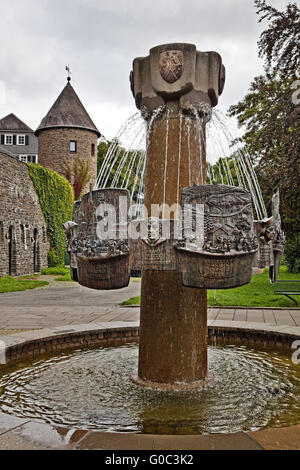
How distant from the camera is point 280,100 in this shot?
43.3ft

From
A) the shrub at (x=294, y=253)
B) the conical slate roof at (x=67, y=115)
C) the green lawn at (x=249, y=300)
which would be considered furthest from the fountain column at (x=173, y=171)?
the conical slate roof at (x=67, y=115)

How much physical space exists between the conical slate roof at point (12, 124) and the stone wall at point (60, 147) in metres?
11.9

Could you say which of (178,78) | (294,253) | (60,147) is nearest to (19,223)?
(294,253)

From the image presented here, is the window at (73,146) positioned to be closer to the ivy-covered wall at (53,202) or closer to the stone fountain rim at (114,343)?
the ivy-covered wall at (53,202)

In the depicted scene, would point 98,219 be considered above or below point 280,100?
below

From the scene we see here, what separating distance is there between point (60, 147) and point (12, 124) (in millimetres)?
14137

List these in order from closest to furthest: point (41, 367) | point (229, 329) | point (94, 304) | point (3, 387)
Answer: point (3, 387), point (41, 367), point (229, 329), point (94, 304)

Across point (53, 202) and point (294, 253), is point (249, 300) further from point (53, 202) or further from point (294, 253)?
point (53, 202)

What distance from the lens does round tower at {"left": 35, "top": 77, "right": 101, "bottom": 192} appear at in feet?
116

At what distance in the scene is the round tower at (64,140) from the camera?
35.4 metres

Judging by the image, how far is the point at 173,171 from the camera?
411 centimetres
